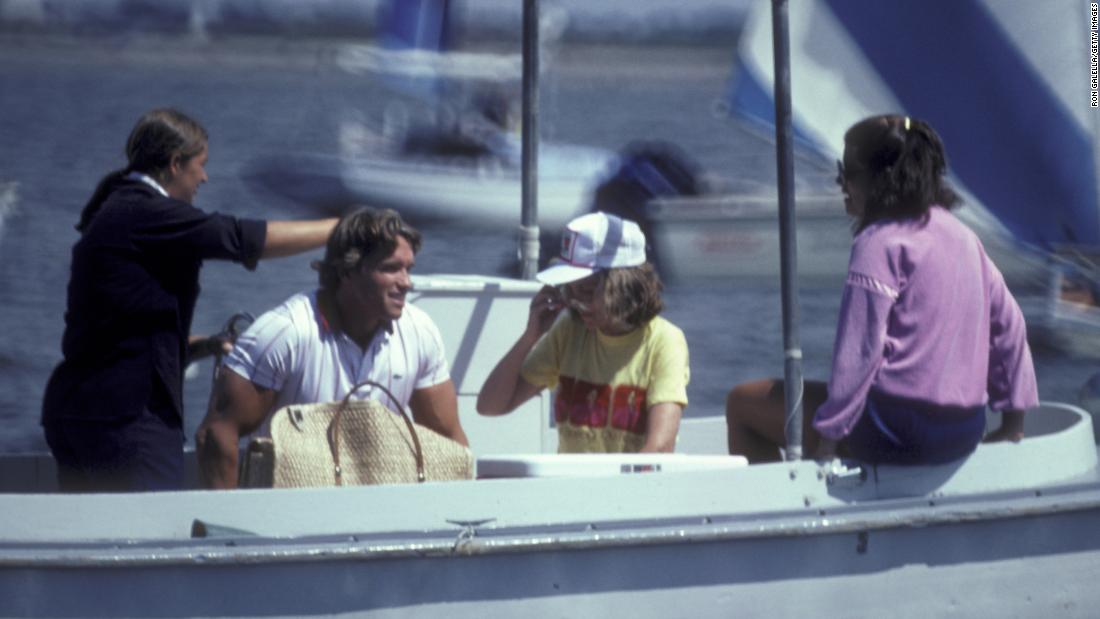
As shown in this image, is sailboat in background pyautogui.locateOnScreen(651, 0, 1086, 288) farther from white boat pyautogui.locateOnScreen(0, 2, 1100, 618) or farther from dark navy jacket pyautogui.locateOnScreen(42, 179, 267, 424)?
dark navy jacket pyautogui.locateOnScreen(42, 179, 267, 424)

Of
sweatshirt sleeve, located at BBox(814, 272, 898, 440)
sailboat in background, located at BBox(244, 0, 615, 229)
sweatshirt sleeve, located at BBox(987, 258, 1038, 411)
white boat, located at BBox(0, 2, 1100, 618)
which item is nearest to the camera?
white boat, located at BBox(0, 2, 1100, 618)

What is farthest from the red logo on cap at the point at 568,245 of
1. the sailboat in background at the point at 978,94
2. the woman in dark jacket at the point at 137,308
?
the sailboat in background at the point at 978,94

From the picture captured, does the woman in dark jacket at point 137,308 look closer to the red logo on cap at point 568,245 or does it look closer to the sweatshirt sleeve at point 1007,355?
the red logo on cap at point 568,245

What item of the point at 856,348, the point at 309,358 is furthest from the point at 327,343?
the point at 856,348

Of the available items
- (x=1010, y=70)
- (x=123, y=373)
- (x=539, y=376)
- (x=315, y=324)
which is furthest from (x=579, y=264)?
(x=1010, y=70)

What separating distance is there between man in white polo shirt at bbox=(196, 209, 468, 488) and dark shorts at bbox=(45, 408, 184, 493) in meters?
0.09

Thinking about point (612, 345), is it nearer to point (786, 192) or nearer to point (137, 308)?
point (786, 192)

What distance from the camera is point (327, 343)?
14.8ft

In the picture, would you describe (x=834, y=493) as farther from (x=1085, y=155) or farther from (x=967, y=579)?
(x=1085, y=155)

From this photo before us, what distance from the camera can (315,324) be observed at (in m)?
4.52

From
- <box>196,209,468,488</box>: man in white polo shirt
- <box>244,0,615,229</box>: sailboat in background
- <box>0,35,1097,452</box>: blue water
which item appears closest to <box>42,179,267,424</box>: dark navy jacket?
<box>196,209,468,488</box>: man in white polo shirt

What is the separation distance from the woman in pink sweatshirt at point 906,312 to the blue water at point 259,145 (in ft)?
10.7

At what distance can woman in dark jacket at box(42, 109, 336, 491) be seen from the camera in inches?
176

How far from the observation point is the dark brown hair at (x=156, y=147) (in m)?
4.54
